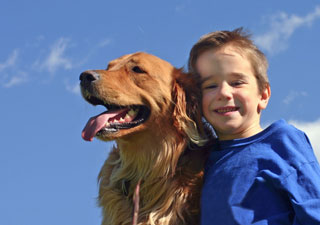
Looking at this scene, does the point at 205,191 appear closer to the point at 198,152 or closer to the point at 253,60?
the point at 198,152

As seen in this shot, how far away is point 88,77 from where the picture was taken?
4.13 m

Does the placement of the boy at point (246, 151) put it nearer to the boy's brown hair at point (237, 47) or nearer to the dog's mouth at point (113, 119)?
the boy's brown hair at point (237, 47)

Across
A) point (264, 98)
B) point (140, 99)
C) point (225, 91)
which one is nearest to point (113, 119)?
point (140, 99)

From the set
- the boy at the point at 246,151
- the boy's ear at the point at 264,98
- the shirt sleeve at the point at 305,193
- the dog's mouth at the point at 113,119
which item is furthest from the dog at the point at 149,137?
the shirt sleeve at the point at 305,193

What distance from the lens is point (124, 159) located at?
14.4 feet

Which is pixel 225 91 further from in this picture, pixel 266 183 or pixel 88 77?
pixel 88 77

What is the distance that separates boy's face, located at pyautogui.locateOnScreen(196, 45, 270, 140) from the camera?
399cm

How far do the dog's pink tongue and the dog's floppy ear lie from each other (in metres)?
0.62

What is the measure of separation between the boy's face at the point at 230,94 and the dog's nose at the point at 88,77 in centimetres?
100

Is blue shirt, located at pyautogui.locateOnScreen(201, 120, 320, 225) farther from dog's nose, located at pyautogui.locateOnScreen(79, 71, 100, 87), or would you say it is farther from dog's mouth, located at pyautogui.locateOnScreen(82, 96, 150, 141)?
dog's nose, located at pyautogui.locateOnScreen(79, 71, 100, 87)

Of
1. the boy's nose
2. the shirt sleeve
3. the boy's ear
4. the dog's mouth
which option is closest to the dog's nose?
the dog's mouth

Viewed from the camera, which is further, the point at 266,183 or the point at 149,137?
the point at 149,137

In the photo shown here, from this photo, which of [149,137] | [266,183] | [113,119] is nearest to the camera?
[266,183]

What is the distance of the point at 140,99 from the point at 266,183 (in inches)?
56.2
